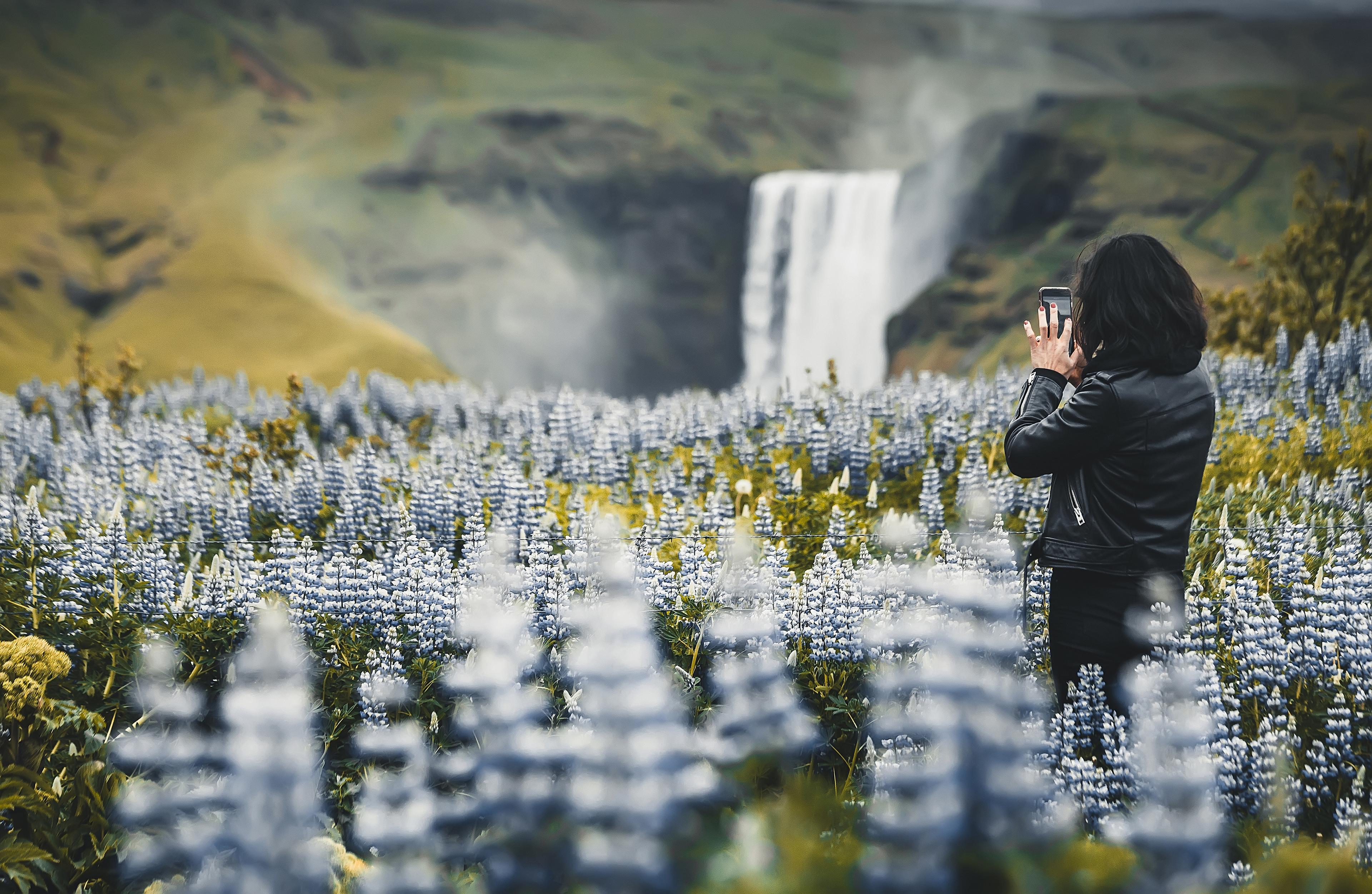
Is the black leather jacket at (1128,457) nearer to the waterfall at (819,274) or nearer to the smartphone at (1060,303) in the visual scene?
the smartphone at (1060,303)

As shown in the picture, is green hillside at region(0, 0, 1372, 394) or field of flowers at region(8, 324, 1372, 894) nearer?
field of flowers at region(8, 324, 1372, 894)

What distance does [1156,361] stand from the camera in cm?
195

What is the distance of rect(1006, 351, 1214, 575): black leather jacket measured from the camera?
75.8 inches

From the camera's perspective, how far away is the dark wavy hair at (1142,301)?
6.32 feet

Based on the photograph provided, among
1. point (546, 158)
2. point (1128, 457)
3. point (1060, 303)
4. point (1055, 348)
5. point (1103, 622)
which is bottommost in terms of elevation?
point (1103, 622)

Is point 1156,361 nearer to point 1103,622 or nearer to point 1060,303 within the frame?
point 1060,303

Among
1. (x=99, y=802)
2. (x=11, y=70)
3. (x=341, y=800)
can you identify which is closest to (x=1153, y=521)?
(x=341, y=800)

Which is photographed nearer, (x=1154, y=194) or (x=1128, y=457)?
(x=1128, y=457)

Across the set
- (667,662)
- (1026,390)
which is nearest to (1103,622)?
(1026,390)

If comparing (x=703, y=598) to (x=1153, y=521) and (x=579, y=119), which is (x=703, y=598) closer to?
(x=1153, y=521)

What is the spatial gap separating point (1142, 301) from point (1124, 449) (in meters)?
0.32

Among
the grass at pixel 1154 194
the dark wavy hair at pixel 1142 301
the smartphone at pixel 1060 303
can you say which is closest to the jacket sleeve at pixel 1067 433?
the dark wavy hair at pixel 1142 301

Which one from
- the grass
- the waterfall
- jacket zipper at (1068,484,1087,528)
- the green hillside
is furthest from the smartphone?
the waterfall

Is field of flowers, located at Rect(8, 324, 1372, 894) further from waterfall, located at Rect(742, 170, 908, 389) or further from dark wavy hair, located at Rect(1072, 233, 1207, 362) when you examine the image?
waterfall, located at Rect(742, 170, 908, 389)
